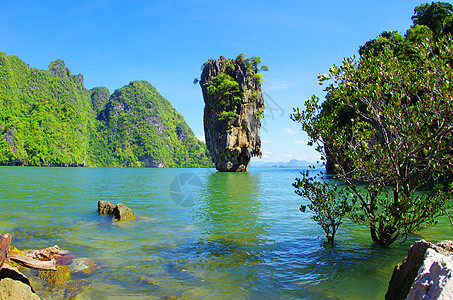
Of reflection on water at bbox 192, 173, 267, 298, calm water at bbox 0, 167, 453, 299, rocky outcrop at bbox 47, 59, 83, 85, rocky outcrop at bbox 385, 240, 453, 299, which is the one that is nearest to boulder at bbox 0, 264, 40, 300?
calm water at bbox 0, 167, 453, 299

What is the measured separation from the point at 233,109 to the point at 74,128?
106 meters

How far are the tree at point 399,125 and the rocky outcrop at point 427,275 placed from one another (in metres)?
2.13

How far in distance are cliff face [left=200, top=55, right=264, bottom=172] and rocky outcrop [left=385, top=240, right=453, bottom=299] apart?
51576mm

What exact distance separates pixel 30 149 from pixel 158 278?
118537mm

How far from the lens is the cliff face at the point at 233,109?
56656 mm

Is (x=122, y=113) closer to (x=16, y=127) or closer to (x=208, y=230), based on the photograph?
(x=16, y=127)

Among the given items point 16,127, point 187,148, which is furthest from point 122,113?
point 16,127

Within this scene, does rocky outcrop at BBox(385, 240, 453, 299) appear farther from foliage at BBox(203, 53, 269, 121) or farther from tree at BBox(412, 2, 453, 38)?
foliage at BBox(203, 53, 269, 121)

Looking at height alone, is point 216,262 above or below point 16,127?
below

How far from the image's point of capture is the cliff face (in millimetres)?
56656

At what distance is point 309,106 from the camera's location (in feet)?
25.9

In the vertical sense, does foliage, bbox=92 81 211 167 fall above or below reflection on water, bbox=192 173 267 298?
above

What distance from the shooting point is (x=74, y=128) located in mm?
132750

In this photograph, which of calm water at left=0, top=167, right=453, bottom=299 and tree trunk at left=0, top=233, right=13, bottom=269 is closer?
tree trunk at left=0, top=233, right=13, bottom=269
